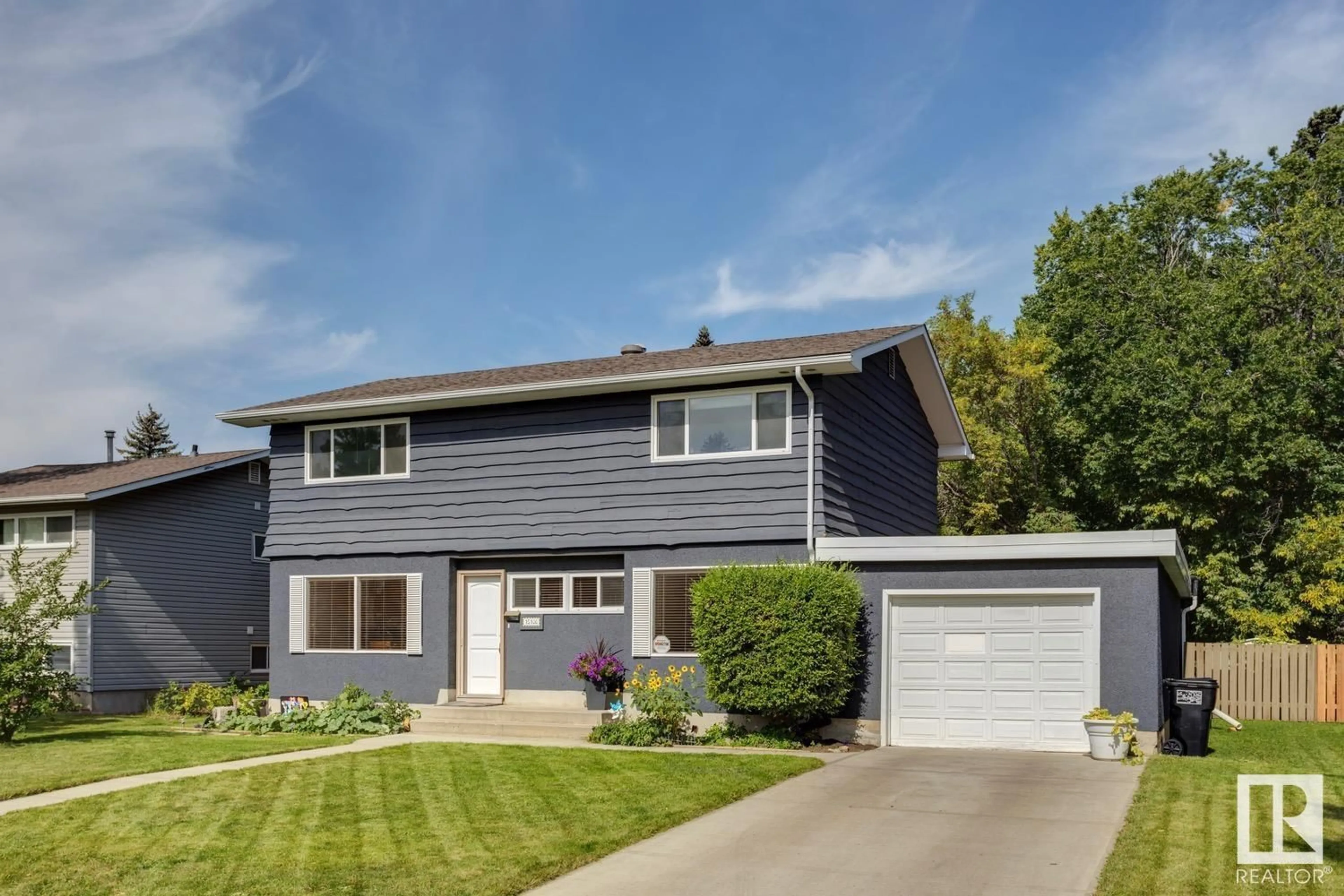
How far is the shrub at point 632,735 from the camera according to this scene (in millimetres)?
14141

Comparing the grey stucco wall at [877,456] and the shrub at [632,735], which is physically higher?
the grey stucco wall at [877,456]

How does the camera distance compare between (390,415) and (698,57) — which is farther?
(698,57)

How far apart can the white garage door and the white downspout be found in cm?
119

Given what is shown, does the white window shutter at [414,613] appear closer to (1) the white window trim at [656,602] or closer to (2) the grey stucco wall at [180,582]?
(1) the white window trim at [656,602]

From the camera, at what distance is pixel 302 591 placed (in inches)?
720

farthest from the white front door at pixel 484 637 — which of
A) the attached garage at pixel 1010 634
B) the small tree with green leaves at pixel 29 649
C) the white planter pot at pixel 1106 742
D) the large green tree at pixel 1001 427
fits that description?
the large green tree at pixel 1001 427

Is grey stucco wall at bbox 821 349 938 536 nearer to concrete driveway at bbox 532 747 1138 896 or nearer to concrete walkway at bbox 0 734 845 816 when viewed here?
concrete walkway at bbox 0 734 845 816

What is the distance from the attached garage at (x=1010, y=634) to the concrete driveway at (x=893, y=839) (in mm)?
1692

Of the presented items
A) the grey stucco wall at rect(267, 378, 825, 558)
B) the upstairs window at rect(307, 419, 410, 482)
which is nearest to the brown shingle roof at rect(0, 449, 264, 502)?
the grey stucco wall at rect(267, 378, 825, 558)

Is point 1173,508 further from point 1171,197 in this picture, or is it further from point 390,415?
point 390,415

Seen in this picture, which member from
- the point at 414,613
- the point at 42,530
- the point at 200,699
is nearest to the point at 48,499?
the point at 42,530

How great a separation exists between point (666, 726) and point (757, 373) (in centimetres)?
467

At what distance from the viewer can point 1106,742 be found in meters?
12.5

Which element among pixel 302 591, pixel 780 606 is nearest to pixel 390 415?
pixel 302 591
